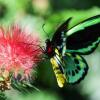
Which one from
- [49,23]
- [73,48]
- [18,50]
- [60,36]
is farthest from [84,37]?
[49,23]

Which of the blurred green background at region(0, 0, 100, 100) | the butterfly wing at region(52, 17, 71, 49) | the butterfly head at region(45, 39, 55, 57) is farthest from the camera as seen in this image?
the blurred green background at region(0, 0, 100, 100)

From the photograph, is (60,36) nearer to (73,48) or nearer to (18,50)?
(73,48)

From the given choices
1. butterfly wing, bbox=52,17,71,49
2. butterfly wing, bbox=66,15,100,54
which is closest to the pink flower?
butterfly wing, bbox=52,17,71,49

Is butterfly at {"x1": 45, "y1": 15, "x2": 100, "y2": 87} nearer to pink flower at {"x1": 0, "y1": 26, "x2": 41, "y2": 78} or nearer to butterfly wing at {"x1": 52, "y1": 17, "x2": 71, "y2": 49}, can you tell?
butterfly wing at {"x1": 52, "y1": 17, "x2": 71, "y2": 49}

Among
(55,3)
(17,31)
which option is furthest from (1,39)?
(55,3)

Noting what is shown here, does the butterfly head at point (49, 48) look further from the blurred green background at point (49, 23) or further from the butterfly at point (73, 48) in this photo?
the blurred green background at point (49, 23)

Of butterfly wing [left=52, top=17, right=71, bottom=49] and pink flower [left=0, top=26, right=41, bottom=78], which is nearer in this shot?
pink flower [left=0, top=26, right=41, bottom=78]

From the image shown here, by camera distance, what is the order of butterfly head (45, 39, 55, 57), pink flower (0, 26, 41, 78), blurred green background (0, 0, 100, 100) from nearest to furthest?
pink flower (0, 26, 41, 78) → butterfly head (45, 39, 55, 57) → blurred green background (0, 0, 100, 100)

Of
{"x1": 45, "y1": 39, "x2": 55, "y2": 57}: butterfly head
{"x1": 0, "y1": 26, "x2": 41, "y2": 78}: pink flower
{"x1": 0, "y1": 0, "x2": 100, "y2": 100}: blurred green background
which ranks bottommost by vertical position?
{"x1": 0, "y1": 26, "x2": 41, "y2": 78}: pink flower
